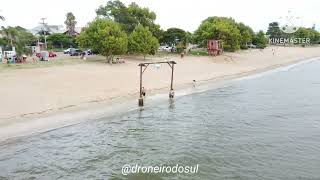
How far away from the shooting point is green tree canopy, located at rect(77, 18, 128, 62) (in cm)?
6297

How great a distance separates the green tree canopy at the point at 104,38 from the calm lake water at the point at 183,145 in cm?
2422

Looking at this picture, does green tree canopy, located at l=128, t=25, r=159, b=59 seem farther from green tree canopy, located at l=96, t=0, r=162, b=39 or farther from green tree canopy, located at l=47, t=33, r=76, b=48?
green tree canopy, located at l=47, t=33, r=76, b=48

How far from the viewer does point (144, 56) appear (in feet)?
244

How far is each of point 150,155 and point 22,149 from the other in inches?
320

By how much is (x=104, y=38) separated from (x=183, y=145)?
39.2 metres

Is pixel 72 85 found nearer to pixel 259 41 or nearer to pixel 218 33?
pixel 218 33

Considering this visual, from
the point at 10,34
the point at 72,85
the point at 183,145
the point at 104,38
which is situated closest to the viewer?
the point at 183,145

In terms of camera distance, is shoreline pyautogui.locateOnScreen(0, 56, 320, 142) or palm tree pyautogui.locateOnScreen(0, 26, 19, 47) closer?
shoreline pyautogui.locateOnScreen(0, 56, 320, 142)

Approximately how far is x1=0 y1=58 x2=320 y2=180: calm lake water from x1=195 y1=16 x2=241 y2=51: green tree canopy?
55.1m

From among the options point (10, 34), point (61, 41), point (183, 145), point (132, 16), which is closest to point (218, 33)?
point (132, 16)

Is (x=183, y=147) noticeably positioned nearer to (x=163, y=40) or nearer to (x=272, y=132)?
(x=272, y=132)

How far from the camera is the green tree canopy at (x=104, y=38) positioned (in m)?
63.0

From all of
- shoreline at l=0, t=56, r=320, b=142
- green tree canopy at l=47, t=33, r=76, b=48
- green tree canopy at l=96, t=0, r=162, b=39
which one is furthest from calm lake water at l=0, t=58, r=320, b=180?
green tree canopy at l=47, t=33, r=76, b=48

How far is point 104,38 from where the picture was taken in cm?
6316
